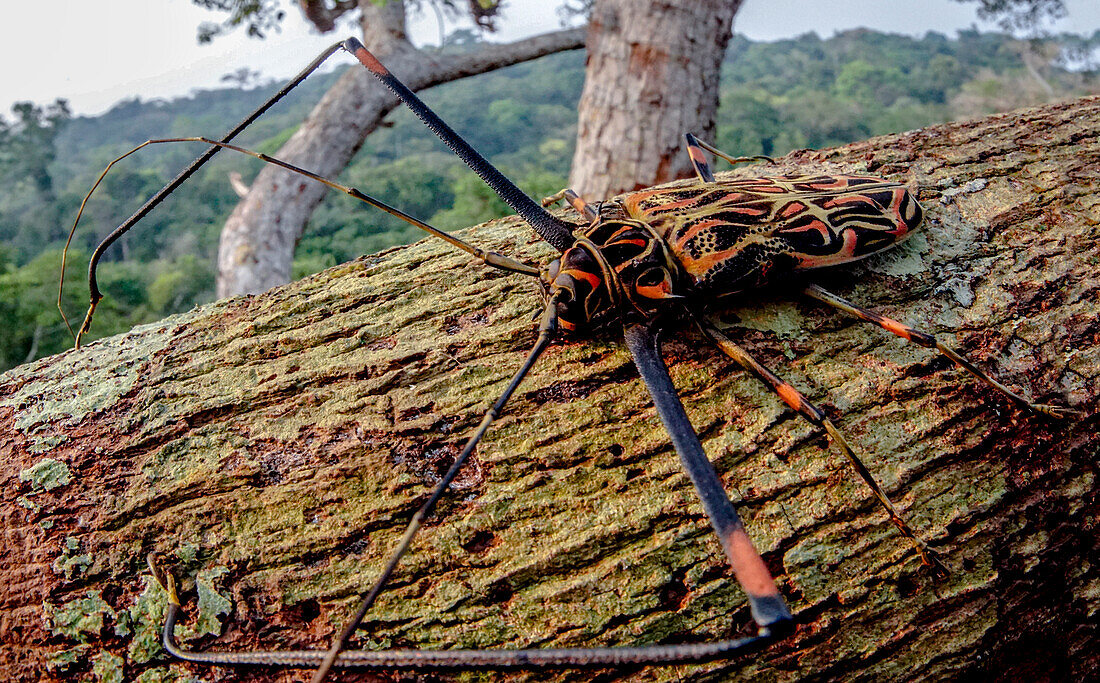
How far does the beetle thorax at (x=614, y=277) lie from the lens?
242 centimetres

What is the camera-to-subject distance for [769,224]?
268 centimetres

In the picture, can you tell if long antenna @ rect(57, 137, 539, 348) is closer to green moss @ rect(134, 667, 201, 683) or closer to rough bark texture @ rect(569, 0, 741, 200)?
green moss @ rect(134, 667, 201, 683)

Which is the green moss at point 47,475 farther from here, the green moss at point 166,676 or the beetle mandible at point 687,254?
the green moss at point 166,676

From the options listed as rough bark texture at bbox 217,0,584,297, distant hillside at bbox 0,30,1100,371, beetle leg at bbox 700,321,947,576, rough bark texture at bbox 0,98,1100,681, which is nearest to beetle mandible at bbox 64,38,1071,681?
beetle leg at bbox 700,321,947,576

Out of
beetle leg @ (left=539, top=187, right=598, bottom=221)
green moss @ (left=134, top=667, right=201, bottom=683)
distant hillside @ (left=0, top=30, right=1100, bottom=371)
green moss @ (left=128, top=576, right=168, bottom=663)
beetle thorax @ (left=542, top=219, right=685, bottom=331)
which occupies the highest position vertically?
distant hillside @ (left=0, top=30, right=1100, bottom=371)

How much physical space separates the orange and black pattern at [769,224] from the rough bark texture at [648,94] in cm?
281

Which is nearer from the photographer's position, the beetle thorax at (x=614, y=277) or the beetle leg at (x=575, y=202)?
the beetle thorax at (x=614, y=277)

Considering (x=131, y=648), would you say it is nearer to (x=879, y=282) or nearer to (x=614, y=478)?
(x=614, y=478)

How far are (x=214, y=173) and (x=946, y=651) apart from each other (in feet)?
168

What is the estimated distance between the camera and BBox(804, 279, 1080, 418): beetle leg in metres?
2.31

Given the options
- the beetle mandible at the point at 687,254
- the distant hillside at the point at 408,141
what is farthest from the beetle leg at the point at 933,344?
the distant hillside at the point at 408,141

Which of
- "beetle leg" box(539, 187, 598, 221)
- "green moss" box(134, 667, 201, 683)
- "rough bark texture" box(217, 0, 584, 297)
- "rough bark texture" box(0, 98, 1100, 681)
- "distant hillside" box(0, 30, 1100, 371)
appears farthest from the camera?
"distant hillside" box(0, 30, 1100, 371)

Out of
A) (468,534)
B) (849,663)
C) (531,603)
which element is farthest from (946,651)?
(468,534)

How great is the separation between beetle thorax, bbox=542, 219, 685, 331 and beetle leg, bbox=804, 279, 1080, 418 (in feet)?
2.42
